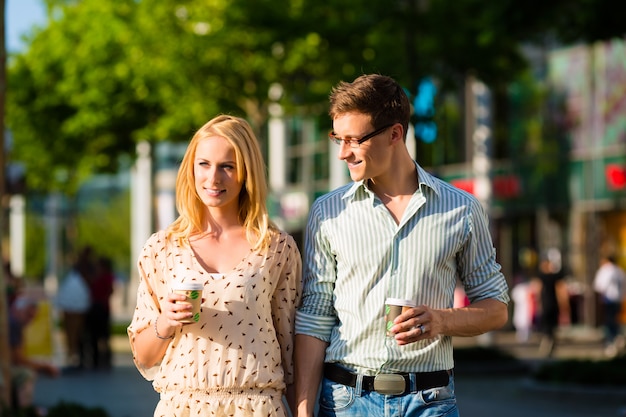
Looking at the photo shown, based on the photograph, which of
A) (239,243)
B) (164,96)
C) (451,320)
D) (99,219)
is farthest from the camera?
(99,219)

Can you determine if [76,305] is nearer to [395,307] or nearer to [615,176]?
[615,176]

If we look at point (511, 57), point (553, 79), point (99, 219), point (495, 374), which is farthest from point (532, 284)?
point (99, 219)

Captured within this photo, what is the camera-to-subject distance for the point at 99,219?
79812 mm

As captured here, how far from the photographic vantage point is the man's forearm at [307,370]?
469 centimetres

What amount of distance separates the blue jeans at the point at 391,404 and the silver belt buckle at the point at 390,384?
22mm

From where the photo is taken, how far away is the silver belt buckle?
15.0ft

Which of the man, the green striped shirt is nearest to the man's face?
the man

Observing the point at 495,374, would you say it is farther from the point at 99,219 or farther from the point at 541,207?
the point at 99,219

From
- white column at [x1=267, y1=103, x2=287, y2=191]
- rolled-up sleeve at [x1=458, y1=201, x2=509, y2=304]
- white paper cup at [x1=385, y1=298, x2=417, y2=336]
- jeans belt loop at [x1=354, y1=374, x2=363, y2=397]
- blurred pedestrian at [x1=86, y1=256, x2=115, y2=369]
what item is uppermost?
white column at [x1=267, y1=103, x2=287, y2=191]

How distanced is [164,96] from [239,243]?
2556 centimetres

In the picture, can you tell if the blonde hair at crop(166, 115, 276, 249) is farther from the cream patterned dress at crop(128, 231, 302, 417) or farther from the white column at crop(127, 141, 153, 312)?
the white column at crop(127, 141, 153, 312)

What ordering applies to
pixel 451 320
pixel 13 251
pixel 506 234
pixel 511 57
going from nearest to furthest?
pixel 451 320, pixel 511 57, pixel 506 234, pixel 13 251

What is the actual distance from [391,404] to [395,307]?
475mm

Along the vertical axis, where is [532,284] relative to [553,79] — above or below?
below
